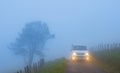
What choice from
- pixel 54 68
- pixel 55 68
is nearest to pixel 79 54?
A: pixel 54 68

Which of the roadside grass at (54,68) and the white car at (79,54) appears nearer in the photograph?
the roadside grass at (54,68)

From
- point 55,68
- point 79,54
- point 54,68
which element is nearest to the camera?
point 55,68

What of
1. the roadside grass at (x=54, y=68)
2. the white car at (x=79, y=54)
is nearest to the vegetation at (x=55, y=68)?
the roadside grass at (x=54, y=68)

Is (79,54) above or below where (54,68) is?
above

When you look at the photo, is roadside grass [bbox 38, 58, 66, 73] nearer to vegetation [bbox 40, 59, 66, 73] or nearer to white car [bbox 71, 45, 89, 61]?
vegetation [bbox 40, 59, 66, 73]

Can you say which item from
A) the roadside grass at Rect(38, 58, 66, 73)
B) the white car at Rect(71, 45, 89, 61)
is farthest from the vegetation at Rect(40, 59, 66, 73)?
the white car at Rect(71, 45, 89, 61)

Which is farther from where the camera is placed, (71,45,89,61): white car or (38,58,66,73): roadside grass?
(71,45,89,61): white car

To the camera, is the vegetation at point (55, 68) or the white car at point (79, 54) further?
the white car at point (79, 54)

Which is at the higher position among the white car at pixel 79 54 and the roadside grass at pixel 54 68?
the white car at pixel 79 54

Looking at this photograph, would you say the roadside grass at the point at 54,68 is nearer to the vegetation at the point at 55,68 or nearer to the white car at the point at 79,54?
the vegetation at the point at 55,68

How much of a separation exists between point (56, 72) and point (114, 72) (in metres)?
5.35

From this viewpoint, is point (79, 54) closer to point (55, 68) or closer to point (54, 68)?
point (54, 68)

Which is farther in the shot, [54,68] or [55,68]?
[54,68]

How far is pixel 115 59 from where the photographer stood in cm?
3650
